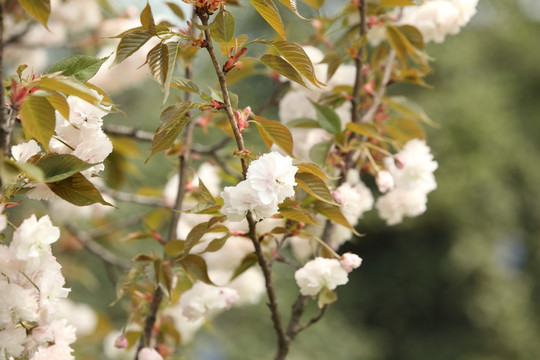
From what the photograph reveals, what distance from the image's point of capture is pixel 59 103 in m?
0.61

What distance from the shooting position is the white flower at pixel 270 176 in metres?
0.66

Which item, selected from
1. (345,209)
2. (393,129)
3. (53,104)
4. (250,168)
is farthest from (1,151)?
(393,129)

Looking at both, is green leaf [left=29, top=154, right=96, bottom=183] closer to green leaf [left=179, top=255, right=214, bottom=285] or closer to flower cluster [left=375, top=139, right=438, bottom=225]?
green leaf [left=179, top=255, right=214, bottom=285]

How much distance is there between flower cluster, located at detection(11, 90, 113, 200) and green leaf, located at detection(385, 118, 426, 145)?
1.99 feet

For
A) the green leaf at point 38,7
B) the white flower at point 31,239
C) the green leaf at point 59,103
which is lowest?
the white flower at point 31,239

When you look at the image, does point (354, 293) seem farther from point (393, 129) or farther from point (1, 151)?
point (1, 151)

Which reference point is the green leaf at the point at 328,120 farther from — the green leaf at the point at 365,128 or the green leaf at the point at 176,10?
the green leaf at the point at 176,10

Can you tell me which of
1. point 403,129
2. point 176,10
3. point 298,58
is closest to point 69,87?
point 298,58

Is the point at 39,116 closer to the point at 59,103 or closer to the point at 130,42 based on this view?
the point at 59,103

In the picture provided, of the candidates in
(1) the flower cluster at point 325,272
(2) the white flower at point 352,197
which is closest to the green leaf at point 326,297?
(1) the flower cluster at point 325,272

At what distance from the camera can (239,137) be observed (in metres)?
0.71

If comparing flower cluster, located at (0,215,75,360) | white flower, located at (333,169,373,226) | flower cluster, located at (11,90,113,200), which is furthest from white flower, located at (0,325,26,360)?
white flower, located at (333,169,373,226)

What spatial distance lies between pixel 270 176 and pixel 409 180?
0.43 meters

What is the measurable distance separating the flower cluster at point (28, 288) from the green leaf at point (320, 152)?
1.44 ft
